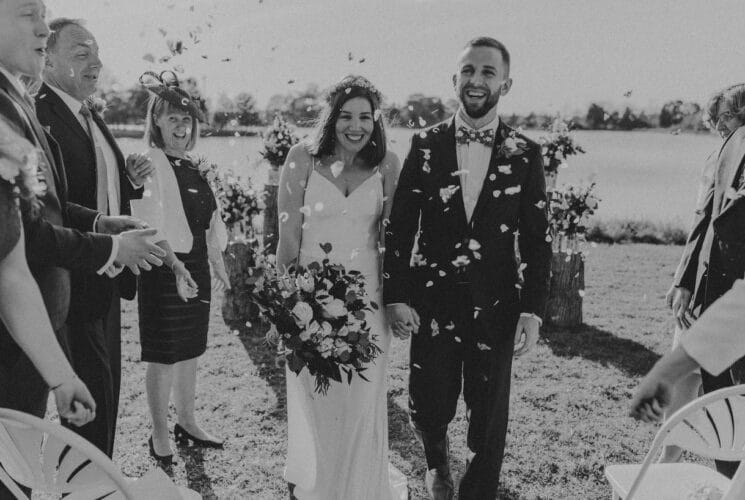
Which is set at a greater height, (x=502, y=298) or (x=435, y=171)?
(x=435, y=171)

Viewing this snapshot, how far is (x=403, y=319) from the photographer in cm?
336

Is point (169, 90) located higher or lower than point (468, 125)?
higher

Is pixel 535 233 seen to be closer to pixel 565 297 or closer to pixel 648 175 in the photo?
pixel 565 297

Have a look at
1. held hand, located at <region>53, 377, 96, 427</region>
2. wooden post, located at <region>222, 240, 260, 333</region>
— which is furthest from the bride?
wooden post, located at <region>222, 240, 260, 333</region>

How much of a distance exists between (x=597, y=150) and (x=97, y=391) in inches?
246

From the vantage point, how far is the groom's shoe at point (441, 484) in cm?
361

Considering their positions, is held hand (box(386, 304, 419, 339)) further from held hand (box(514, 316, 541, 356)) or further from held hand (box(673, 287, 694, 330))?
held hand (box(673, 287, 694, 330))

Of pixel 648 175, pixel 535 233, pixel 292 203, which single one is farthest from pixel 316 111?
pixel 648 175

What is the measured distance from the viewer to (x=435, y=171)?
338cm

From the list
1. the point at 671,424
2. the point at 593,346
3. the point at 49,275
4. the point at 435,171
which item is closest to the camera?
the point at 671,424

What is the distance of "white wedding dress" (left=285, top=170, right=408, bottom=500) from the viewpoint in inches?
136

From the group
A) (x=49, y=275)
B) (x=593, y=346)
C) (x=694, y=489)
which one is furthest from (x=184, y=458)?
(x=593, y=346)

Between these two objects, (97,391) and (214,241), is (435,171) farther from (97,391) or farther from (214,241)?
(97,391)

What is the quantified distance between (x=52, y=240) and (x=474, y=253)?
2036 mm
